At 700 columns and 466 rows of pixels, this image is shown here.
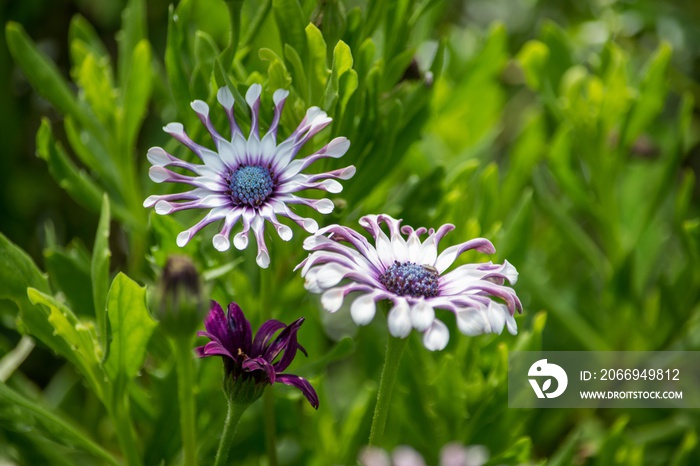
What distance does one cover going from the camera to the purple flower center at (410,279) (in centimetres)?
65

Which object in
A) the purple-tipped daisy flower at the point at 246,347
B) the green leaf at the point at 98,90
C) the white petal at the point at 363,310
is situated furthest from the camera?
the green leaf at the point at 98,90

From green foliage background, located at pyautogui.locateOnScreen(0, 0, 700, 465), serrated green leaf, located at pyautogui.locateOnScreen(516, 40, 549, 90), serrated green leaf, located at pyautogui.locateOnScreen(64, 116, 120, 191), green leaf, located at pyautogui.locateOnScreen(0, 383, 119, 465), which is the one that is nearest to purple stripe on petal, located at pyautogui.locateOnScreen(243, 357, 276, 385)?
green foliage background, located at pyautogui.locateOnScreen(0, 0, 700, 465)

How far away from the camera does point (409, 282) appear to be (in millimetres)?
657

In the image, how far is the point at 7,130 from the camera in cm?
137

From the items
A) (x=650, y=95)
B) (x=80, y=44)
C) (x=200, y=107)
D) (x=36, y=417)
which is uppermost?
(x=650, y=95)

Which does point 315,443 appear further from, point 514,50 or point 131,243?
point 514,50

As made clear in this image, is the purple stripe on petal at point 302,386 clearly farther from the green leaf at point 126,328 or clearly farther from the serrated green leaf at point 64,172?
the serrated green leaf at point 64,172

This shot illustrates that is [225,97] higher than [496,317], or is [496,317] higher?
[225,97]

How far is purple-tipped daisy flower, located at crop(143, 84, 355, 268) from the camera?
0.69 metres

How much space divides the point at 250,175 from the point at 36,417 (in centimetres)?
29

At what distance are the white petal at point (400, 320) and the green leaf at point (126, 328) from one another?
22 cm

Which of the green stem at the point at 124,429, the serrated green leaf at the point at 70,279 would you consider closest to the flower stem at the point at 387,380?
the green stem at the point at 124,429

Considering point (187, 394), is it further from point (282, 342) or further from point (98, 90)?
point (98, 90)
